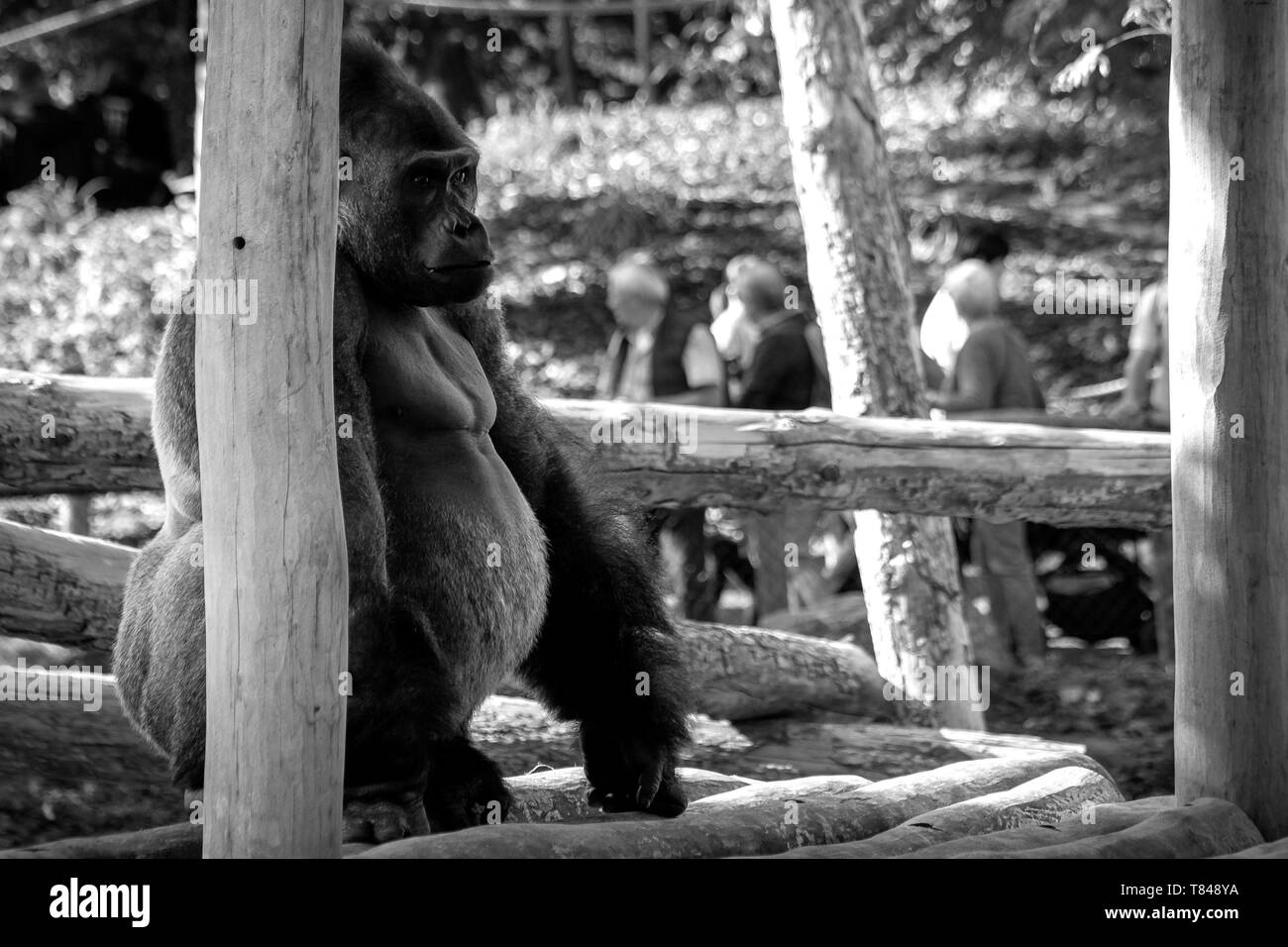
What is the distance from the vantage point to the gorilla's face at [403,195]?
126 inches

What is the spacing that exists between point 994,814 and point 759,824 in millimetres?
594

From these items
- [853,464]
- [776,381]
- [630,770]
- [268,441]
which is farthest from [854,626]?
[268,441]

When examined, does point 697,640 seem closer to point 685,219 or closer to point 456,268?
point 456,268

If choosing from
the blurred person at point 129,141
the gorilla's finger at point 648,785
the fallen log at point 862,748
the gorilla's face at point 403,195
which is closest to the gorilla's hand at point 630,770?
the gorilla's finger at point 648,785

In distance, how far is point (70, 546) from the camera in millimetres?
4414

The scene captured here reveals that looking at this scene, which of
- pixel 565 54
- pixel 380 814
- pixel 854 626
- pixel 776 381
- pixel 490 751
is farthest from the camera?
pixel 565 54

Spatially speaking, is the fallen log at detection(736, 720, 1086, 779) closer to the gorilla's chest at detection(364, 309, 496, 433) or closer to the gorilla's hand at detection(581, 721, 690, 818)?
the gorilla's hand at detection(581, 721, 690, 818)

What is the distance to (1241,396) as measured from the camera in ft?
10.7

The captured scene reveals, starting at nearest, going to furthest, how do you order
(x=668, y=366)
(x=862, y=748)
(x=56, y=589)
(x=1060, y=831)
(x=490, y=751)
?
(x=1060, y=831), (x=56, y=589), (x=490, y=751), (x=862, y=748), (x=668, y=366)

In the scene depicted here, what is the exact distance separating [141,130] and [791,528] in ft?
40.3

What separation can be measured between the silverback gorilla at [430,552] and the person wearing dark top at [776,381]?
11.3ft

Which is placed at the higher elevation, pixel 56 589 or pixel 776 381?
pixel 776 381

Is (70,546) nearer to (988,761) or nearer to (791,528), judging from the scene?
(988,761)

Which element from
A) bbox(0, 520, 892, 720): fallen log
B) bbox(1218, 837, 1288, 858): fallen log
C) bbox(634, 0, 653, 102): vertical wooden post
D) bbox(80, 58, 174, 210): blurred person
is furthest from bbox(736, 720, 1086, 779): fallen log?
bbox(80, 58, 174, 210): blurred person
